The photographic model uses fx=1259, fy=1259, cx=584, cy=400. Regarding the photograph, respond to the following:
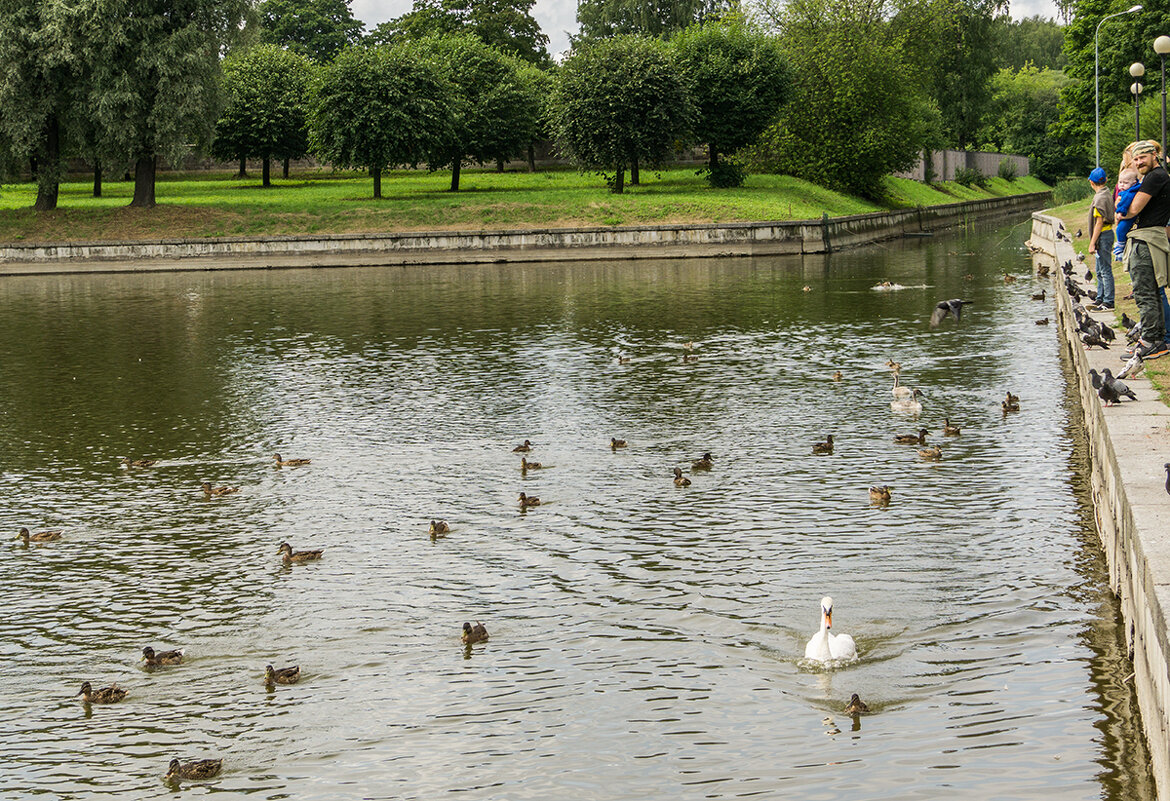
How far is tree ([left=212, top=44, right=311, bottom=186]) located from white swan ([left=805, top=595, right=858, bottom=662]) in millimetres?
70585

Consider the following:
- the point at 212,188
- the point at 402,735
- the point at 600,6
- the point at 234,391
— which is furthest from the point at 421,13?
the point at 402,735

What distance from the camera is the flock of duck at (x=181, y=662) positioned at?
899 cm

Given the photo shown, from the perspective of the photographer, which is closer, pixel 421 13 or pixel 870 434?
pixel 870 434

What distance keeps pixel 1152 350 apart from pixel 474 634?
9.62m

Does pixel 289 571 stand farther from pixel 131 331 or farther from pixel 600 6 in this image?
pixel 600 6

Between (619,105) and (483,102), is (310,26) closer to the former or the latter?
(483,102)

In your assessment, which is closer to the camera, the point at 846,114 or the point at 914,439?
the point at 914,439

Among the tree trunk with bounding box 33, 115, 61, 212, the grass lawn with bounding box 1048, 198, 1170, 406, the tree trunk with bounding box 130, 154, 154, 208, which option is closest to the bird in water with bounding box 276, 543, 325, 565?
the grass lawn with bounding box 1048, 198, 1170, 406

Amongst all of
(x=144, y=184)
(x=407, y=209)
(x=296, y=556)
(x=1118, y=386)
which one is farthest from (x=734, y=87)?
(x=296, y=556)

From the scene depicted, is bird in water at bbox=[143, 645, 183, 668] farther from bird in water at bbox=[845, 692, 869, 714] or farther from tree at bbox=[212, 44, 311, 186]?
tree at bbox=[212, 44, 311, 186]

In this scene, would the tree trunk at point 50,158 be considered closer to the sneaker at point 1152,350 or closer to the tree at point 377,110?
the tree at point 377,110

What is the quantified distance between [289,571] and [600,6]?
106 m

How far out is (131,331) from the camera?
3434 centimetres

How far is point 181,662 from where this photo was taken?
11156 mm
